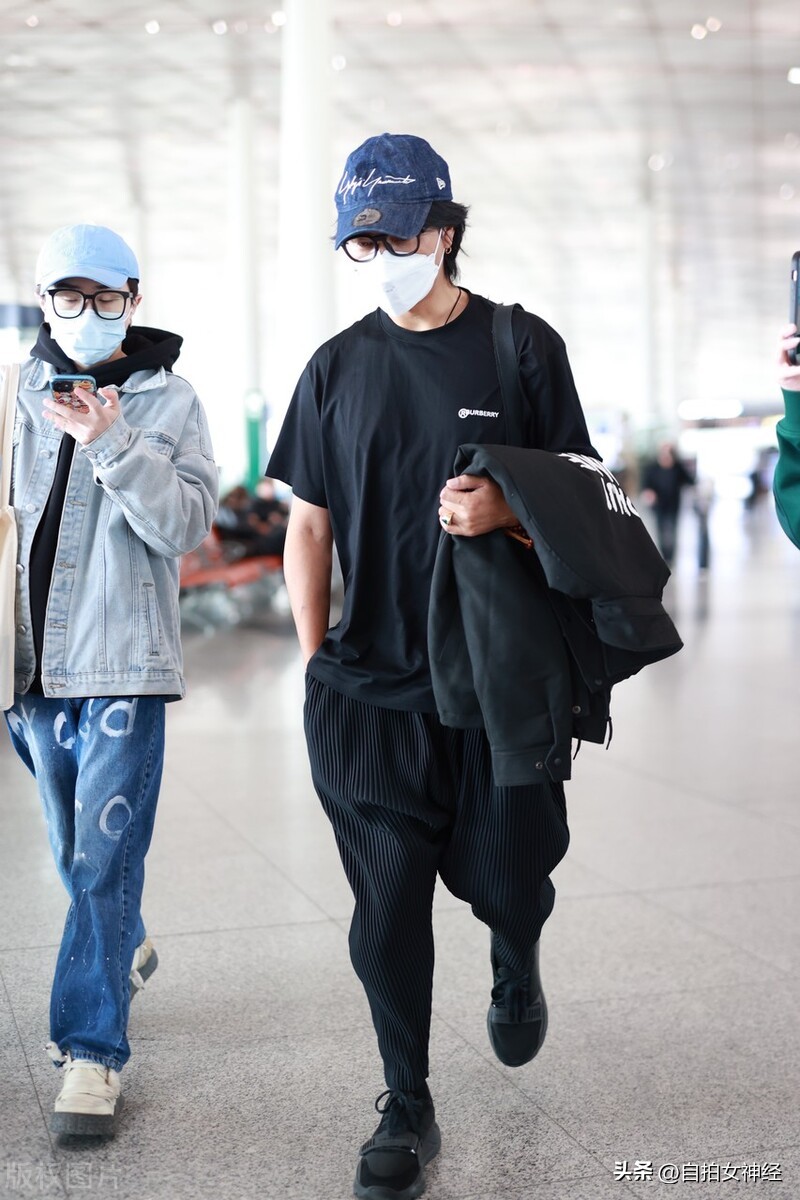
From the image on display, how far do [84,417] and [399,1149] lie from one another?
5.45 ft

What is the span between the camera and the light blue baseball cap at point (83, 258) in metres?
3.09

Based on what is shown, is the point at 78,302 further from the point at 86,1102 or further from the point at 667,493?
the point at 667,493

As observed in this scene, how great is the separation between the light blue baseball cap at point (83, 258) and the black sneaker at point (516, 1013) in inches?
71.1

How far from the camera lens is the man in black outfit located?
109 inches

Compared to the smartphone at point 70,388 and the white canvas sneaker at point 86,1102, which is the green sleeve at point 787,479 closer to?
the smartphone at point 70,388

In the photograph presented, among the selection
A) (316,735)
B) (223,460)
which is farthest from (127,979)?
(223,460)

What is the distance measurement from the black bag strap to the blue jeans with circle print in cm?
107

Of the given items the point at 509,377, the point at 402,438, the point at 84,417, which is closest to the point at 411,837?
the point at 402,438

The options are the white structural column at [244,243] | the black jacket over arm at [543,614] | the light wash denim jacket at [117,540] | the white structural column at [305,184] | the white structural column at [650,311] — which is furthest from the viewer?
the white structural column at [650,311]

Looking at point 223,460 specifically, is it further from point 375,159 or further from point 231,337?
point 375,159

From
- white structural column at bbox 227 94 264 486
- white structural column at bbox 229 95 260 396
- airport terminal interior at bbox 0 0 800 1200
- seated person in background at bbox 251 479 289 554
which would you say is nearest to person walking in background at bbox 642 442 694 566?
airport terminal interior at bbox 0 0 800 1200

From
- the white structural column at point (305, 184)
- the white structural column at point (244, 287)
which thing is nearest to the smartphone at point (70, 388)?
the white structural column at point (305, 184)

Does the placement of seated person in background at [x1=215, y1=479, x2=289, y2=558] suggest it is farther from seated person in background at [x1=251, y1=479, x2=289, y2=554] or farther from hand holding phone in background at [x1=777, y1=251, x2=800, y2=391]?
hand holding phone in background at [x1=777, y1=251, x2=800, y2=391]

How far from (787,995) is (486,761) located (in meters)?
1.58
